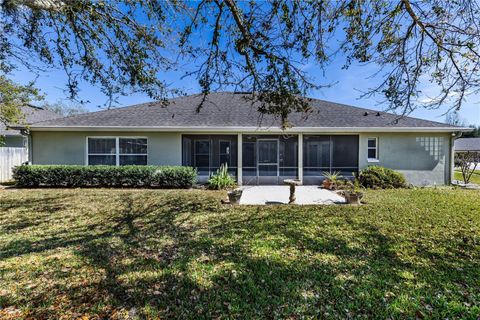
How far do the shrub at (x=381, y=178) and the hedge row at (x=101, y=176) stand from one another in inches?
338

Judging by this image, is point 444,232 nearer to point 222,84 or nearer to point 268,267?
point 268,267

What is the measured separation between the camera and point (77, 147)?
11.7 metres

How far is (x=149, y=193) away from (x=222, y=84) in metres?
5.71

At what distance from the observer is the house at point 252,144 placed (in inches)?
456

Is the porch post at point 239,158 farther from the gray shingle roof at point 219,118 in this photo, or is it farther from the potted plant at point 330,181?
the potted plant at point 330,181

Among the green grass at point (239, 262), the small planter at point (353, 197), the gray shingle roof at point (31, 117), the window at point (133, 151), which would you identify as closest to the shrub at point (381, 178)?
the small planter at point (353, 197)

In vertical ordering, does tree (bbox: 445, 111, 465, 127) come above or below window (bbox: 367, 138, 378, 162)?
above

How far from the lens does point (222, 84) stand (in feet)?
21.4

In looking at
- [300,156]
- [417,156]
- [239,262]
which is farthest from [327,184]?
[239,262]

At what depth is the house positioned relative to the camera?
11.6 m

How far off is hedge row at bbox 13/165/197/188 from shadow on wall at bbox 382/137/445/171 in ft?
35.0

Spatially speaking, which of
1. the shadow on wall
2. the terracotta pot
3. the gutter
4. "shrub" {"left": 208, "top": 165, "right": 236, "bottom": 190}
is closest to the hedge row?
"shrub" {"left": 208, "top": 165, "right": 236, "bottom": 190}

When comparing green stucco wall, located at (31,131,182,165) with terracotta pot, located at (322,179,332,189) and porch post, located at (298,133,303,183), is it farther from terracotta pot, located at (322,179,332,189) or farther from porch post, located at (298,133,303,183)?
terracotta pot, located at (322,179,332,189)

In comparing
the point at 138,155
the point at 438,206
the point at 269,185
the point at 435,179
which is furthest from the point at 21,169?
the point at 435,179
